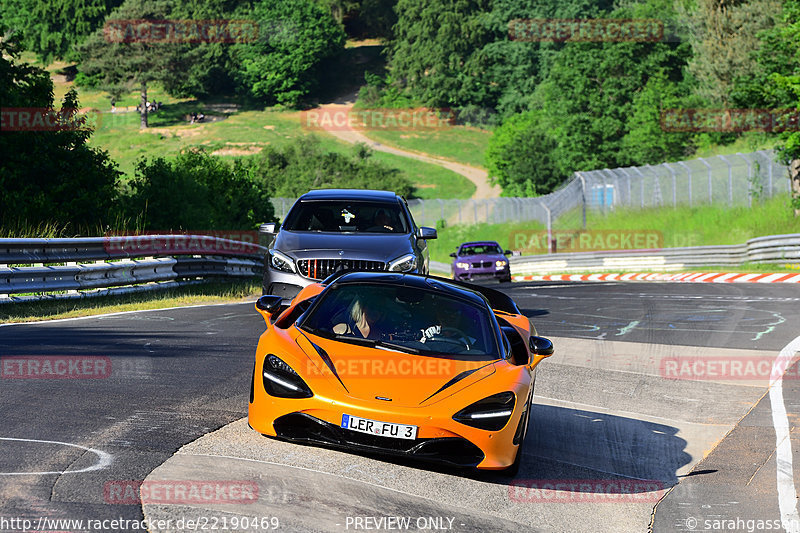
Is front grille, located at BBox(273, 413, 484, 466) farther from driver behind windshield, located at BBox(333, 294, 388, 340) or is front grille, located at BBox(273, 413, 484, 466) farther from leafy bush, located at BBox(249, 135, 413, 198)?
leafy bush, located at BBox(249, 135, 413, 198)

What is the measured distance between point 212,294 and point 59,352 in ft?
37.7

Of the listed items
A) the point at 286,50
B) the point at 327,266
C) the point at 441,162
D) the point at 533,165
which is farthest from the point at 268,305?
the point at 286,50

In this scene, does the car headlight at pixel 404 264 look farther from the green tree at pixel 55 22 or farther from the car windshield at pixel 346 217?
the green tree at pixel 55 22

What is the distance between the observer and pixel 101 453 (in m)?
6.19

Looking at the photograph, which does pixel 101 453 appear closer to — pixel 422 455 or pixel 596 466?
pixel 422 455

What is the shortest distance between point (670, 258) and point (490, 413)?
106ft

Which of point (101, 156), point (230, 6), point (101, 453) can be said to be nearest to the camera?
point (101, 453)

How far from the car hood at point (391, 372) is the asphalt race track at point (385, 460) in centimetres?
47

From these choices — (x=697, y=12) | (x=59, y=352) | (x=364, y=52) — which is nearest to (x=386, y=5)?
(x=364, y=52)

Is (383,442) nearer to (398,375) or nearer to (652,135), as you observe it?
(398,375)

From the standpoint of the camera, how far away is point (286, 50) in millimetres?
146500

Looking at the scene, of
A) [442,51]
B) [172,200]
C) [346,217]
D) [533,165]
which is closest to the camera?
[346,217]

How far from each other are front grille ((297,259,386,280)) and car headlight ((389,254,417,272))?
0.14 m

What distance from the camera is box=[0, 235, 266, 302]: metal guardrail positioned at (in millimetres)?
15117
